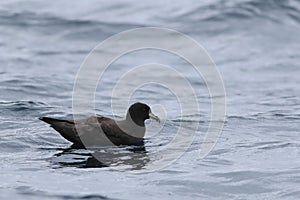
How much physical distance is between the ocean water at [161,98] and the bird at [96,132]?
25 cm

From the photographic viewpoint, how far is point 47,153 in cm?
1288

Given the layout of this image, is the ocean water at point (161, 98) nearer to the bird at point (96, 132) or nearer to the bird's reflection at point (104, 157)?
the bird's reflection at point (104, 157)

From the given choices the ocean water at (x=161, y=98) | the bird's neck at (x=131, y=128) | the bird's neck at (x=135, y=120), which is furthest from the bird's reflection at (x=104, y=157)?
the bird's neck at (x=135, y=120)

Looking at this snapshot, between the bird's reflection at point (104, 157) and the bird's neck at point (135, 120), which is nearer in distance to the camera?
the bird's reflection at point (104, 157)

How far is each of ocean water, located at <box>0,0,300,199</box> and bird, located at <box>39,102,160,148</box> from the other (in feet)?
0.82

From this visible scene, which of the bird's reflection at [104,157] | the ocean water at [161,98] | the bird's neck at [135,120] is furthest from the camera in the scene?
the bird's neck at [135,120]

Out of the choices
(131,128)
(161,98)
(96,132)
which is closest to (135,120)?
(131,128)

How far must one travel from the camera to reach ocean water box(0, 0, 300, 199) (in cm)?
1133

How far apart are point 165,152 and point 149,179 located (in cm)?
184

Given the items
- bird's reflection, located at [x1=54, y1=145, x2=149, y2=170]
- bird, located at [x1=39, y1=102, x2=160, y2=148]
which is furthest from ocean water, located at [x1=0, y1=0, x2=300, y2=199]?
bird, located at [x1=39, y1=102, x2=160, y2=148]

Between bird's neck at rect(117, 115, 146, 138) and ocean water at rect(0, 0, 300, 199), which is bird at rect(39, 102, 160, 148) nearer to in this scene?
bird's neck at rect(117, 115, 146, 138)

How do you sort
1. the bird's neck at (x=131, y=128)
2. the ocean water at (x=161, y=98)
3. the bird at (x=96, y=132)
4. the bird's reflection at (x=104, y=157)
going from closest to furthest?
the ocean water at (x=161, y=98), the bird's reflection at (x=104, y=157), the bird at (x=96, y=132), the bird's neck at (x=131, y=128)

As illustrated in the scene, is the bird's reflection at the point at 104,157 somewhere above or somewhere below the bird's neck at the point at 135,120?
below

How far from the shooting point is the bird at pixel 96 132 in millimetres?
13320
